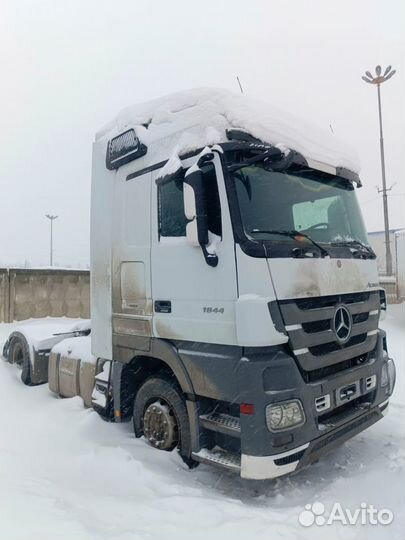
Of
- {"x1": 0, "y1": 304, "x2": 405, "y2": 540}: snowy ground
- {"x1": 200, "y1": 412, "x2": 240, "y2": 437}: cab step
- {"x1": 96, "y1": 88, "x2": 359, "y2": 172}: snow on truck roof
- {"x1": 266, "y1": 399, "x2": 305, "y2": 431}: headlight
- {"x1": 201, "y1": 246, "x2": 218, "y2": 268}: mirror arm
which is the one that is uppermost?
{"x1": 96, "y1": 88, "x2": 359, "y2": 172}: snow on truck roof

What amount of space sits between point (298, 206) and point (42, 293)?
8975 mm

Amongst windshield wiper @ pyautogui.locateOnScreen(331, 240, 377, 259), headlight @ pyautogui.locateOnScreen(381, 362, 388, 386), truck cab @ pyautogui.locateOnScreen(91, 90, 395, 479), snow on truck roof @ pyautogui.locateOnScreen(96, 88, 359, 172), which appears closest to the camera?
truck cab @ pyautogui.locateOnScreen(91, 90, 395, 479)

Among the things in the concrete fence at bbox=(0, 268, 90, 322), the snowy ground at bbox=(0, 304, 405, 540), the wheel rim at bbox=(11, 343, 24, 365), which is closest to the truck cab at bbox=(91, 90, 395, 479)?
the snowy ground at bbox=(0, 304, 405, 540)

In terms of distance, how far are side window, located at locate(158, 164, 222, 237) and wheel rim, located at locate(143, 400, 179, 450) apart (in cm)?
158

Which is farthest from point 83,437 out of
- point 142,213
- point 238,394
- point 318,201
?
point 318,201

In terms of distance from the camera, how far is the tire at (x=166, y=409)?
3400 millimetres

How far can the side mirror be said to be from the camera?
10.00 feet

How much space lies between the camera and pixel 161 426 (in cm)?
361

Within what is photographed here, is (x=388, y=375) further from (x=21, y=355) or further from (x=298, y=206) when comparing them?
(x=21, y=355)

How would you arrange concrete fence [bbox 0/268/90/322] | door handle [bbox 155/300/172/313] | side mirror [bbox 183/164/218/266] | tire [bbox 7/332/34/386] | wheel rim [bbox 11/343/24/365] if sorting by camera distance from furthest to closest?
concrete fence [bbox 0/268/90/322] < wheel rim [bbox 11/343/24/365] < tire [bbox 7/332/34/386] < door handle [bbox 155/300/172/313] < side mirror [bbox 183/164/218/266]

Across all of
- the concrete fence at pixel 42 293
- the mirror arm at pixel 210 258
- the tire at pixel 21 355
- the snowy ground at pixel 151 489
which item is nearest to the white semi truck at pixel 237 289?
the mirror arm at pixel 210 258

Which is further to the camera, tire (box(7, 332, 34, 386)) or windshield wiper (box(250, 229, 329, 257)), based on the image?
tire (box(7, 332, 34, 386))

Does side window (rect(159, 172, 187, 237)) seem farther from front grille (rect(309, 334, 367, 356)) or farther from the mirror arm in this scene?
front grille (rect(309, 334, 367, 356))

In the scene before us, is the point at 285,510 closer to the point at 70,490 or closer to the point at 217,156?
the point at 70,490
